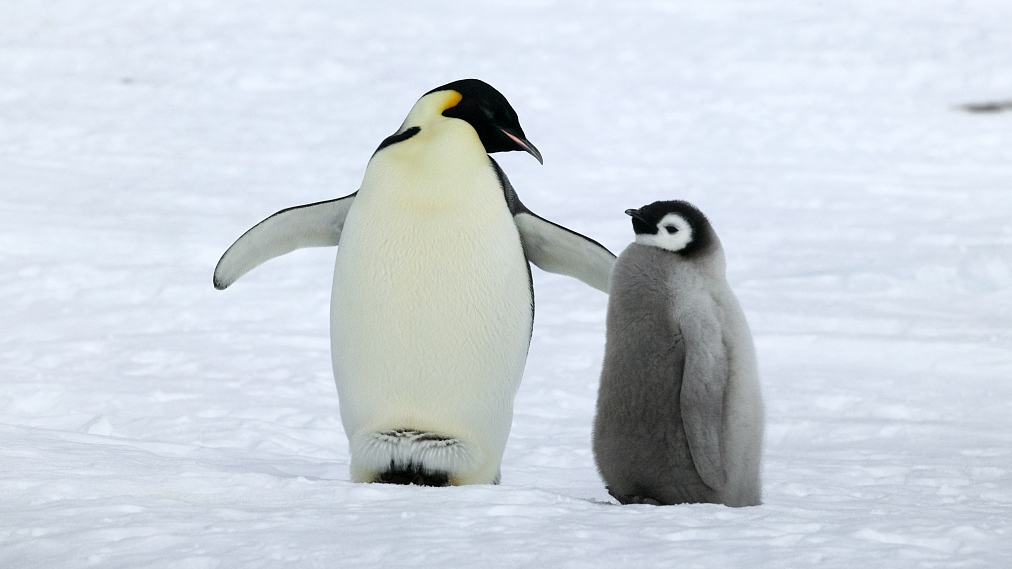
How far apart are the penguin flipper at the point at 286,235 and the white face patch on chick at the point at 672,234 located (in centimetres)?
98

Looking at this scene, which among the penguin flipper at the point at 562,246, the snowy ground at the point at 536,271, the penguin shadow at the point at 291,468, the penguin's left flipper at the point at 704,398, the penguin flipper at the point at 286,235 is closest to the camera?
the snowy ground at the point at 536,271

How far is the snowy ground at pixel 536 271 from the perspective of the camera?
195cm

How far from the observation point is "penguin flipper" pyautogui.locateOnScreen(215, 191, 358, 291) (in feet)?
10.4

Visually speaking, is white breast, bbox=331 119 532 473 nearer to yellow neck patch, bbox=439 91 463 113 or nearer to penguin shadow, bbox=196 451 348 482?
yellow neck patch, bbox=439 91 463 113

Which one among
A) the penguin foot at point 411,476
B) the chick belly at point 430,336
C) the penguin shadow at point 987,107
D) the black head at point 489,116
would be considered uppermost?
the penguin shadow at point 987,107

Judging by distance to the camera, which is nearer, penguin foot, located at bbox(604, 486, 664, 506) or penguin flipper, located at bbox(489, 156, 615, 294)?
penguin foot, located at bbox(604, 486, 664, 506)

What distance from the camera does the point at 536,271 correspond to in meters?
6.91

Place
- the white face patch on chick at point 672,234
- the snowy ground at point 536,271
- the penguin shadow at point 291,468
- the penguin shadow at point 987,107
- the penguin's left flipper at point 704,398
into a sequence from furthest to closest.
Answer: the penguin shadow at point 987,107 → the penguin shadow at point 291,468 → the white face patch on chick at point 672,234 → the penguin's left flipper at point 704,398 → the snowy ground at point 536,271

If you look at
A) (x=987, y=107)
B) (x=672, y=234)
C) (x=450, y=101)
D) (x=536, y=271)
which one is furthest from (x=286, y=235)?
(x=987, y=107)

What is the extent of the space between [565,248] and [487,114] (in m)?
0.43

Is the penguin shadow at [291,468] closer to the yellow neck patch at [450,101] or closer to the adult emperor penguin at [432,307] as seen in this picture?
the adult emperor penguin at [432,307]

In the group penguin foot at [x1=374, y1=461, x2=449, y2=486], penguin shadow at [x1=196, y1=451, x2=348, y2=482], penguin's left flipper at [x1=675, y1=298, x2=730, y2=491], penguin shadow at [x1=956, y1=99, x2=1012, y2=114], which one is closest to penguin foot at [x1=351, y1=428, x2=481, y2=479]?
penguin foot at [x1=374, y1=461, x2=449, y2=486]

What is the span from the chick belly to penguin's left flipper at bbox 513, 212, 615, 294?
24cm

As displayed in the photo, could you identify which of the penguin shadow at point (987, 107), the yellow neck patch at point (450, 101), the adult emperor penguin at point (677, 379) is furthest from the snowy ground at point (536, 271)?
the yellow neck patch at point (450, 101)
